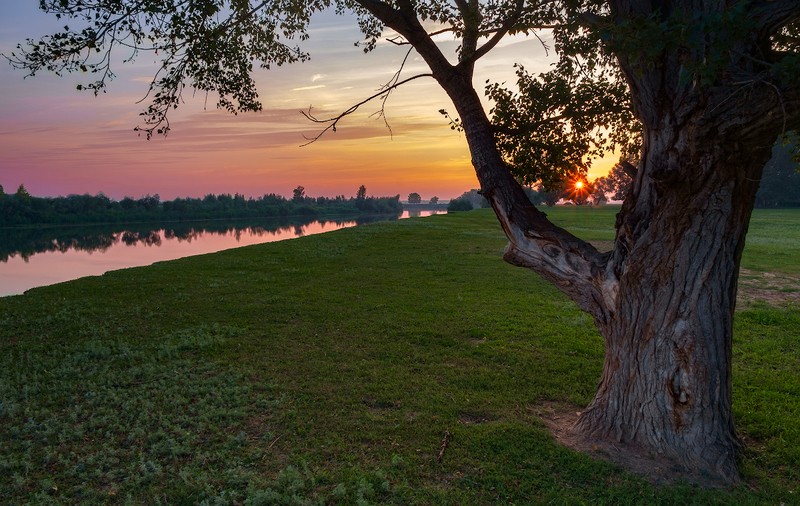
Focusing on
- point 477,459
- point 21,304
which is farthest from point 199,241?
point 477,459

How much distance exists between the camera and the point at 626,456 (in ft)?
17.3

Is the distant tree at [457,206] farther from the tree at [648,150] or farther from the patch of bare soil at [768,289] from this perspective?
the tree at [648,150]

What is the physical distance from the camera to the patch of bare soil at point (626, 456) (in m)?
4.89

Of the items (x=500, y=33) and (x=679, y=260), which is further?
(x=500, y=33)

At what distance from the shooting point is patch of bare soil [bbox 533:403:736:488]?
16.1ft

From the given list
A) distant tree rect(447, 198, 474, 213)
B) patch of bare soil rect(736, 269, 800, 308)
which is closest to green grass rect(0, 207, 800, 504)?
patch of bare soil rect(736, 269, 800, 308)

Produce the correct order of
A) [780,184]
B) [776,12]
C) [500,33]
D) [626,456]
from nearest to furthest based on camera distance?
[776,12] < [626,456] < [500,33] < [780,184]

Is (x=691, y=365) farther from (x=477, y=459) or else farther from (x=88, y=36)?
(x=88, y=36)

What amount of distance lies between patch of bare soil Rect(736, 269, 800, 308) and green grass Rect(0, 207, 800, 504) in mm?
537

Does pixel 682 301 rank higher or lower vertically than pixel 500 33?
lower

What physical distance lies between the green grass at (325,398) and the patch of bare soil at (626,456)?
168mm

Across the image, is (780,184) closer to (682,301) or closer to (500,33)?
(500,33)

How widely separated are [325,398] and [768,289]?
14.2 m

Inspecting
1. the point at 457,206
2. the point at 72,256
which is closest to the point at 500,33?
the point at 72,256
